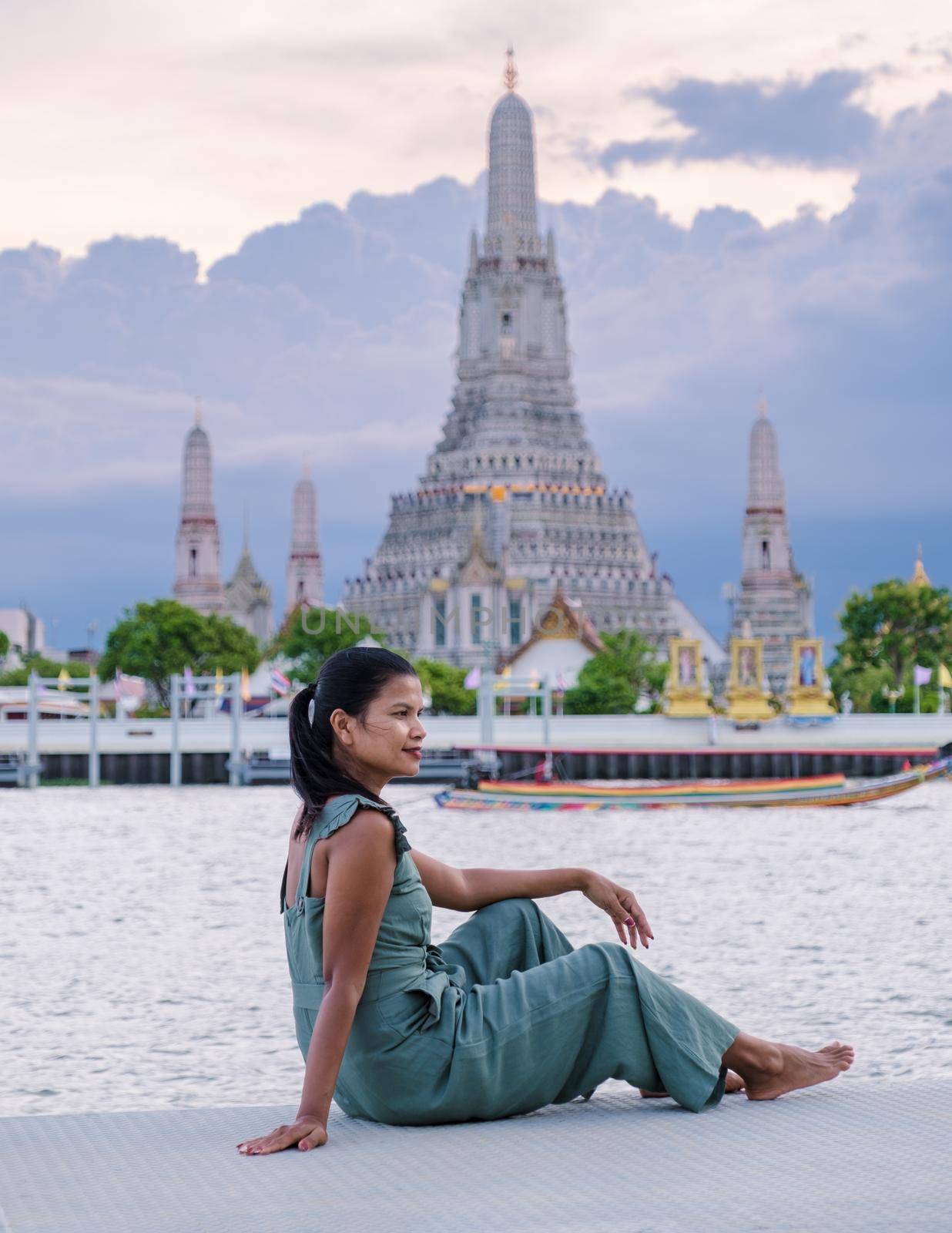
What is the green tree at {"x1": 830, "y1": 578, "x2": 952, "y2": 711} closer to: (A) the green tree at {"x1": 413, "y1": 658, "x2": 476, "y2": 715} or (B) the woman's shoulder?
(A) the green tree at {"x1": 413, "y1": 658, "x2": 476, "y2": 715}

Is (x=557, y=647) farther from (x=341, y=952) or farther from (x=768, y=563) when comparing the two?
(x=341, y=952)

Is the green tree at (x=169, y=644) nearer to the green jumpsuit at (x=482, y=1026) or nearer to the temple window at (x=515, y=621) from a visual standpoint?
the temple window at (x=515, y=621)

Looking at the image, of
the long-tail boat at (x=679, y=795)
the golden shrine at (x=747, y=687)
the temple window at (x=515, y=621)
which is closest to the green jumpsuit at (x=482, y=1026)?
the long-tail boat at (x=679, y=795)

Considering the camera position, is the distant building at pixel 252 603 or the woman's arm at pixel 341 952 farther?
the distant building at pixel 252 603

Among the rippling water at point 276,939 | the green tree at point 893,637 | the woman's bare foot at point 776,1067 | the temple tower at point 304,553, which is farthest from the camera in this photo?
the temple tower at point 304,553

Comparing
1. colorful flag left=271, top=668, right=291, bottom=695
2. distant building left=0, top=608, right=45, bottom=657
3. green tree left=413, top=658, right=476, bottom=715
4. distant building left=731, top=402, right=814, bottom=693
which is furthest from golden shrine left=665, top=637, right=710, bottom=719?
distant building left=0, top=608, right=45, bottom=657

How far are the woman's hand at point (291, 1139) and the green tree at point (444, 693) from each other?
61918 mm

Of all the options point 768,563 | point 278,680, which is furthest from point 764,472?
point 278,680

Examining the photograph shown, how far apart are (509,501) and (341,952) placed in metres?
89.1

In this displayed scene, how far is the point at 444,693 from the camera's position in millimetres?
69312

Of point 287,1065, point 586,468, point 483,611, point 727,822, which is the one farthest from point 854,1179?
point 586,468

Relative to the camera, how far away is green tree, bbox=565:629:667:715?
6712 centimetres

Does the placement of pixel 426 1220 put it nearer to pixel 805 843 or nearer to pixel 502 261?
pixel 805 843

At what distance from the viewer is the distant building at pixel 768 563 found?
9712 cm
